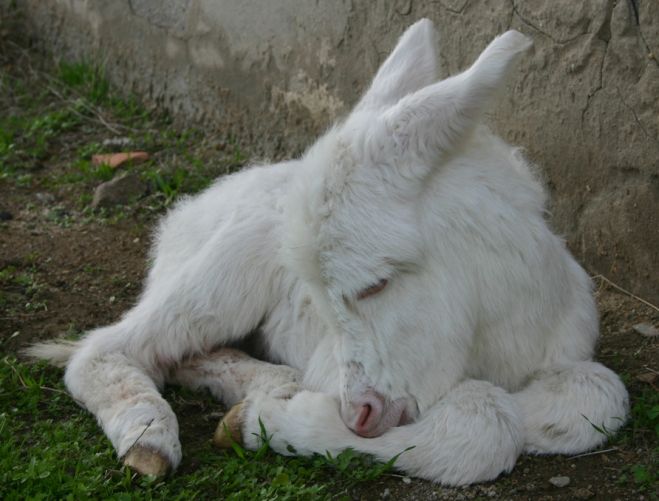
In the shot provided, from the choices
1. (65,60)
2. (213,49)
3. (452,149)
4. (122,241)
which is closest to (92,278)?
(122,241)

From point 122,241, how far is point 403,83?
270 centimetres

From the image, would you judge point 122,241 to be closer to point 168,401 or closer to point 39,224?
point 39,224

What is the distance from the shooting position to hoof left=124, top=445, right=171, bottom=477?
4.04 meters

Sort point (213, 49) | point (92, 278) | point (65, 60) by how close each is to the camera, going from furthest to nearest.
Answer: point (65, 60) < point (213, 49) < point (92, 278)

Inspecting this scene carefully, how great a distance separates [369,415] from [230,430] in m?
0.63

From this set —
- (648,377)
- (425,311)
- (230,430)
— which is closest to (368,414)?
(425,311)

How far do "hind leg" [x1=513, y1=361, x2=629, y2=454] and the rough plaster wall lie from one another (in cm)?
123

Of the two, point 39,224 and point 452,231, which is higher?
point 452,231

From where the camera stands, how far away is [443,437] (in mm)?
3996

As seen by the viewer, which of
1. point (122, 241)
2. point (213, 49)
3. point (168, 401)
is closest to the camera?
point (168, 401)

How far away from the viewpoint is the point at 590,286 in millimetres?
4828

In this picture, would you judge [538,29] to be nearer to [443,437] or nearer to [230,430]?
[443,437]

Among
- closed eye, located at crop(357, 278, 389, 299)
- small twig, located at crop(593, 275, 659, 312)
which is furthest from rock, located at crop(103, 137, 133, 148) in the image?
closed eye, located at crop(357, 278, 389, 299)

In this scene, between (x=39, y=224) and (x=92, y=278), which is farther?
(x=39, y=224)
